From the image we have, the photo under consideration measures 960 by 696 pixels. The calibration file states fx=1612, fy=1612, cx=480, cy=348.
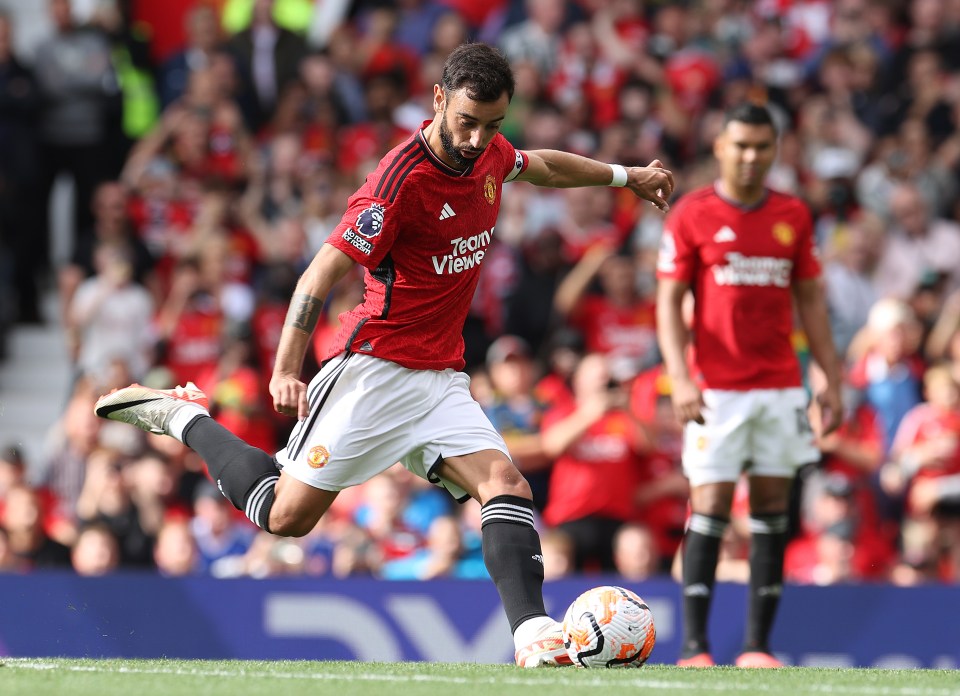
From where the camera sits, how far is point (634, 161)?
512 inches

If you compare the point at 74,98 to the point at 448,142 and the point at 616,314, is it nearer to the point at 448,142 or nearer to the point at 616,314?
the point at 616,314

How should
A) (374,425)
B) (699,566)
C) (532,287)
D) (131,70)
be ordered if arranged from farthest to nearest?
(131,70), (532,287), (699,566), (374,425)

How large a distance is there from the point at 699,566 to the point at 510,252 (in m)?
5.20

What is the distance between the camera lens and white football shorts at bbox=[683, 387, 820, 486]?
7504mm

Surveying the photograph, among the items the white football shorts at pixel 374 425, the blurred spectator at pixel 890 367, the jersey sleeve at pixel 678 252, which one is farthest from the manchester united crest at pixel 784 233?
the blurred spectator at pixel 890 367

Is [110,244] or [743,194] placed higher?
[743,194]

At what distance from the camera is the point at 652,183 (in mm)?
6648

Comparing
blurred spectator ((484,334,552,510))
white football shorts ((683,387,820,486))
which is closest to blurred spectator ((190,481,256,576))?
blurred spectator ((484,334,552,510))

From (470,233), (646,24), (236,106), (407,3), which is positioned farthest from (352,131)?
(470,233)

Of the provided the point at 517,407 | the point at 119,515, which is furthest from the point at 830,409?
the point at 119,515

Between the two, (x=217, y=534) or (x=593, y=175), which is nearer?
(x=593, y=175)

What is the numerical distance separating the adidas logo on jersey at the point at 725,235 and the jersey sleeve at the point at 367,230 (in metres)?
2.16

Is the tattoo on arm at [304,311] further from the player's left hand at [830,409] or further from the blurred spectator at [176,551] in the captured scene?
the blurred spectator at [176,551]

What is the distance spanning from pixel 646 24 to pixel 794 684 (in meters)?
10.7
